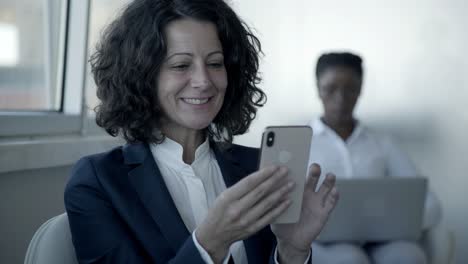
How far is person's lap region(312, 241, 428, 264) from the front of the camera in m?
2.00

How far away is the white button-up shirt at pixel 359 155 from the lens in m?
2.44

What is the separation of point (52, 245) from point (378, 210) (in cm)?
116

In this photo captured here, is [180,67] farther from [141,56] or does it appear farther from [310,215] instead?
[310,215]

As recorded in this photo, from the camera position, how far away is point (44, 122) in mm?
1979

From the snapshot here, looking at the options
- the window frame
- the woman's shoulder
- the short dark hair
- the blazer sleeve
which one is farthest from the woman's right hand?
the short dark hair

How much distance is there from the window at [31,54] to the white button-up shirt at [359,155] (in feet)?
3.75

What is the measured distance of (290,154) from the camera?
1.10m

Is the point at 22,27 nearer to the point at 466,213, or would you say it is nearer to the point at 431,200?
the point at 431,200

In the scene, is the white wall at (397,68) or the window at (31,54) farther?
the white wall at (397,68)

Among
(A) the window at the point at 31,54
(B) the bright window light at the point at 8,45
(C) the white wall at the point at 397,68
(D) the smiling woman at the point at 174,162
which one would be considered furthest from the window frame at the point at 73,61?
(C) the white wall at the point at 397,68

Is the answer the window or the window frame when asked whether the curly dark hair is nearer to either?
the window

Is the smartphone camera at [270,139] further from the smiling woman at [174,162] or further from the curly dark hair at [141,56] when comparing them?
the curly dark hair at [141,56]

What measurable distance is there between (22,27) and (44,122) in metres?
0.36

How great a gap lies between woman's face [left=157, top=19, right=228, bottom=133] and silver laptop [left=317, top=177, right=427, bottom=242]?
74 centimetres
